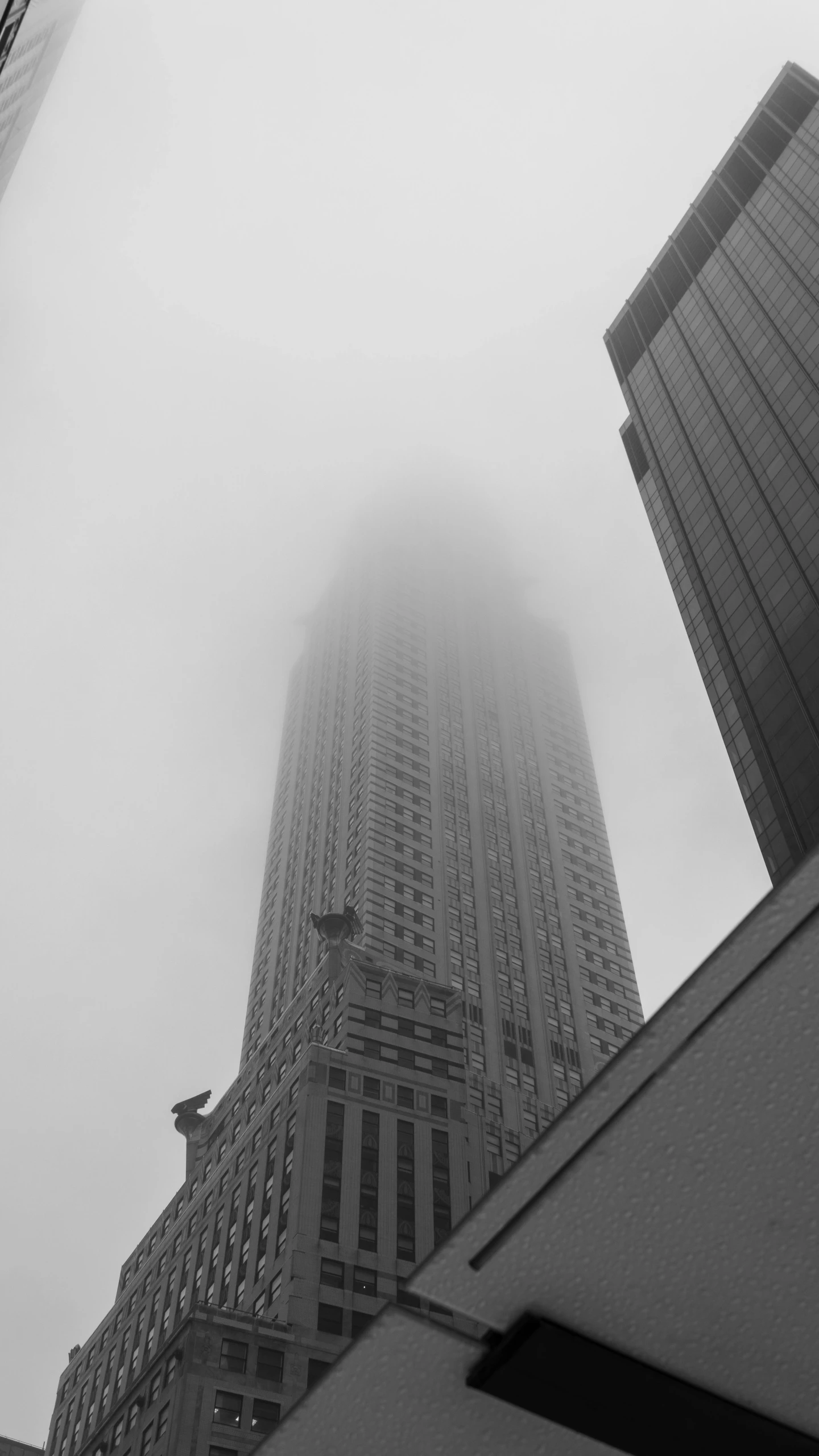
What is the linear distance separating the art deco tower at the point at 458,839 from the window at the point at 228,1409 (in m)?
37.9

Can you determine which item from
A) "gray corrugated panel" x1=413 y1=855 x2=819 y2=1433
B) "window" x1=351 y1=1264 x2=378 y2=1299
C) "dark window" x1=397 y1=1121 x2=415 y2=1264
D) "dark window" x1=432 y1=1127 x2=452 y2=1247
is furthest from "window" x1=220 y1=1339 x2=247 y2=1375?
"gray corrugated panel" x1=413 y1=855 x2=819 y2=1433

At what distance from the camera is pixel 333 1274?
72.9 m

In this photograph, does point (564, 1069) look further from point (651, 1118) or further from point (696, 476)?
point (651, 1118)

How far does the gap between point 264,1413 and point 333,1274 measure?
31.5 feet

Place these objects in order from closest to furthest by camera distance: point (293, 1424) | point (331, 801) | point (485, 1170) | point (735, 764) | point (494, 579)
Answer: point (293, 1424)
point (735, 764)
point (485, 1170)
point (331, 801)
point (494, 579)

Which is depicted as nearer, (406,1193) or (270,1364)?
(270,1364)

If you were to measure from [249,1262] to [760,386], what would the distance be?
68.5 metres

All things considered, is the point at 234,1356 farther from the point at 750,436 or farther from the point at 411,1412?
Answer: the point at 411,1412

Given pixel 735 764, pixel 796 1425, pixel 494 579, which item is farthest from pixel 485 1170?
pixel 494 579

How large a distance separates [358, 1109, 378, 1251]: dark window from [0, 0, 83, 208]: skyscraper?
62.3m

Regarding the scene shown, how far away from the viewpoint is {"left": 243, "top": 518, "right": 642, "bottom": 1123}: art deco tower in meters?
106

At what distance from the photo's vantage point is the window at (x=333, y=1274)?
7212cm

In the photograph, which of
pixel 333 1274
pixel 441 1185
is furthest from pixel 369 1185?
pixel 333 1274

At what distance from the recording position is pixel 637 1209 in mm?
3145
